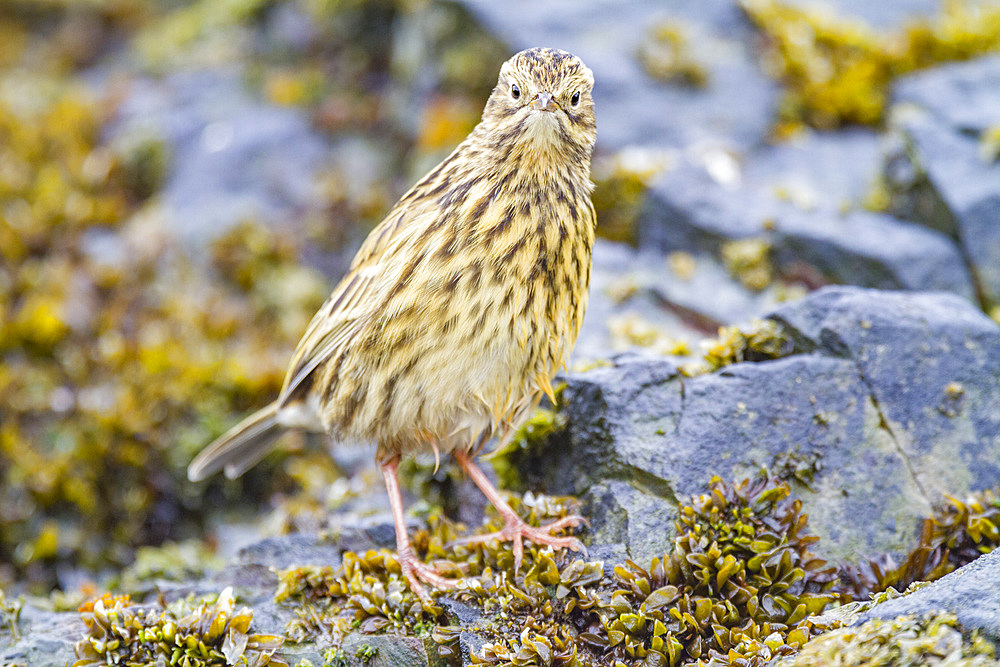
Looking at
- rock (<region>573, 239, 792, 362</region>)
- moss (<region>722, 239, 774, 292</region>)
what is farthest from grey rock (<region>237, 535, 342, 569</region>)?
moss (<region>722, 239, 774, 292</region>)

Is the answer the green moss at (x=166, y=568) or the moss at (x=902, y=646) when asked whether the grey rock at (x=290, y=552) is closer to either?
the green moss at (x=166, y=568)

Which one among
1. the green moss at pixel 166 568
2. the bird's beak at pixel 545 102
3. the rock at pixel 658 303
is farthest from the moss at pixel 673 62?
the green moss at pixel 166 568

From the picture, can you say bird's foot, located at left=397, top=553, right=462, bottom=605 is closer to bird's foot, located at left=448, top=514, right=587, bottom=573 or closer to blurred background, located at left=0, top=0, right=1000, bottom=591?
bird's foot, located at left=448, top=514, right=587, bottom=573

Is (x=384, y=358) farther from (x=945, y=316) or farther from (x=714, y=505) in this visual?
(x=945, y=316)

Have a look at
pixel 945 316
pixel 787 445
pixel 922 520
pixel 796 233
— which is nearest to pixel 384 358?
pixel 787 445

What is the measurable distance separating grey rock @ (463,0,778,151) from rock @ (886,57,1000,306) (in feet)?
4.54

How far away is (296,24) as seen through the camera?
10.4 meters

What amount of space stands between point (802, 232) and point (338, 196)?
4.84 metres

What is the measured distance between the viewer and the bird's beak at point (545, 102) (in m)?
3.76

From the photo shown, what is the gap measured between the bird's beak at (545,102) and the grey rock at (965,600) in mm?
2525

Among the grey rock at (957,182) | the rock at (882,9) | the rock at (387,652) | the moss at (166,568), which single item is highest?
the rock at (882,9)

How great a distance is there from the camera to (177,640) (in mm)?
3855

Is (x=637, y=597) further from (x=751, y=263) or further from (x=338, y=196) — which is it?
(x=338, y=196)

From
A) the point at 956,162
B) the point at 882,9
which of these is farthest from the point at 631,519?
the point at 882,9
